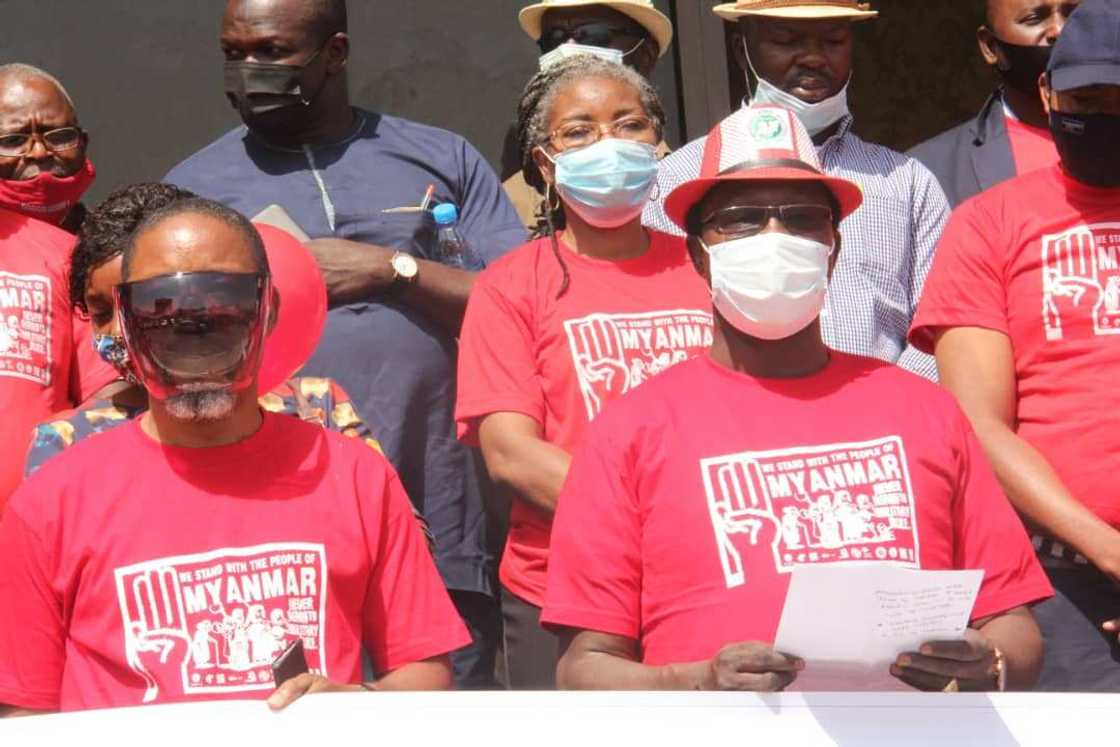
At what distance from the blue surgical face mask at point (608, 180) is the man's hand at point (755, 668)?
168cm

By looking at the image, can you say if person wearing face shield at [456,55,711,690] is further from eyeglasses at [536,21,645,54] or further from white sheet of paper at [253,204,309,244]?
eyeglasses at [536,21,645,54]

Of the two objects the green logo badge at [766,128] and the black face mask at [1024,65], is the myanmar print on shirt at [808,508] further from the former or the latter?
the black face mask at [1024,65]

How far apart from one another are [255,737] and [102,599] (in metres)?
0.56

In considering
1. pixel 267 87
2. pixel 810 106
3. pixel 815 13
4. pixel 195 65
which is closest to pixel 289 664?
pixel 267 87

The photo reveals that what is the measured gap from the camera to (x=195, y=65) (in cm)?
673

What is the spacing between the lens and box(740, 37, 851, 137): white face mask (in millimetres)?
5309

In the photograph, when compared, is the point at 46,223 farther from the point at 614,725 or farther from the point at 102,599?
the point at 614,725

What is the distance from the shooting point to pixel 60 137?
5227 mm

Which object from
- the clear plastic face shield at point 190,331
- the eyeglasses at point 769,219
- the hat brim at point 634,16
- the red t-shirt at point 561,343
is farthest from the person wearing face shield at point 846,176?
the clear plastic face shield at point 190,331

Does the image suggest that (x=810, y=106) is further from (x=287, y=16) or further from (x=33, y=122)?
(x=33, y=122)

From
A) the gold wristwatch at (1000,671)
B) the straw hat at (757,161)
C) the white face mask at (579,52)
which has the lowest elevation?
the gold wristwatch at (1000,671)

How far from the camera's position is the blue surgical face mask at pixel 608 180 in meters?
4.62

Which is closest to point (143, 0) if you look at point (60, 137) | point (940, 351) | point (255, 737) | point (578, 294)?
point (60, 137)

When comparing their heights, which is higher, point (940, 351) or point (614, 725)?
point (614, 725)
